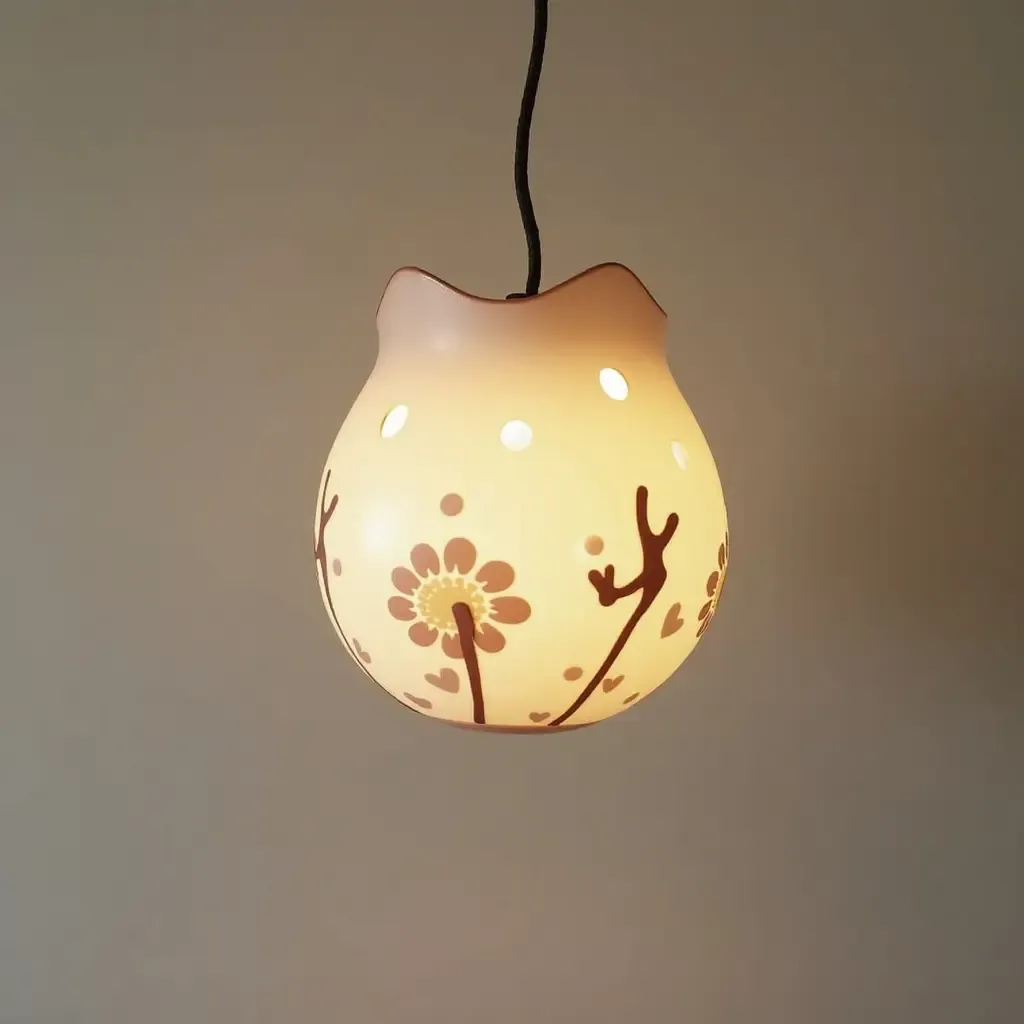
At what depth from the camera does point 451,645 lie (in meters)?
0.57

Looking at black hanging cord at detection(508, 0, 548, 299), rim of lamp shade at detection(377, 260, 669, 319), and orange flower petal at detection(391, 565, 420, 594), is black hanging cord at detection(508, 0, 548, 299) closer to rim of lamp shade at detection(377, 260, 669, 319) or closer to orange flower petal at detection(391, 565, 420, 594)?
rim of lamp shade at detection(377, 260, 669, 319)

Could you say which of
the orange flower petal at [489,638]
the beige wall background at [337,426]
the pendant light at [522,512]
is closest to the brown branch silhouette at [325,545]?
the pendant light at [522,512]

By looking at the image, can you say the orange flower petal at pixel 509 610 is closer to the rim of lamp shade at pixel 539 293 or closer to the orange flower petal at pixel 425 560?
the orange flower petal at pixel 425 560

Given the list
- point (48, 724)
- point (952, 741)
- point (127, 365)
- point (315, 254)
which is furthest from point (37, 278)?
point (952, 741)

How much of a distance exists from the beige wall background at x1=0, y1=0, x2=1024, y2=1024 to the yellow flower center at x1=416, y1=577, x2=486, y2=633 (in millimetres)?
590

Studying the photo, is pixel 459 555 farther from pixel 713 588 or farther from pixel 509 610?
A: pixel 713 588

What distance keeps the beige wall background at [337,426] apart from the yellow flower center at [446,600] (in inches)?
23.2

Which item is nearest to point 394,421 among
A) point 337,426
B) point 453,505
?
point 453,505

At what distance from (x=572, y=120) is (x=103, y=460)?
681 millimetres

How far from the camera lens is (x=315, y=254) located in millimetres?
1099

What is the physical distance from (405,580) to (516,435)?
109mm

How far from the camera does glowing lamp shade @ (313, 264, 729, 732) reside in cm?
55

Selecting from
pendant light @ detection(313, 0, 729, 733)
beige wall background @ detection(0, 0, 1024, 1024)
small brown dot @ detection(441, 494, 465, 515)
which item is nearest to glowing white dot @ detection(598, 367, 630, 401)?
pendant light @ detection(313, 0, 729, 733)

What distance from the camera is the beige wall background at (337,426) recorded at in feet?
3.49
